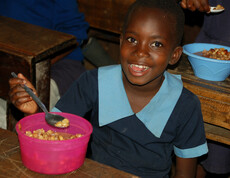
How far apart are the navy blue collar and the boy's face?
11 centimetres

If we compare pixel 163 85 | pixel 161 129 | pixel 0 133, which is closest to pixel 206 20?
pixel 163 85

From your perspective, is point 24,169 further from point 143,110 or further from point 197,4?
point 197,4

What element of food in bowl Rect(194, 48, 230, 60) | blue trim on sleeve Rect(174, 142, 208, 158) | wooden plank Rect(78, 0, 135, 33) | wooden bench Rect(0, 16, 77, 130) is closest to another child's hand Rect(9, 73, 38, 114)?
wooden bench Rect(0, 16, 77, 130)

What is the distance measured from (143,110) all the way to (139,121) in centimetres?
5

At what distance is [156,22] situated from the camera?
4.33 feet

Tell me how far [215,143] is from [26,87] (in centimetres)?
119

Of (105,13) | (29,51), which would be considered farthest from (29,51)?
(105,13)

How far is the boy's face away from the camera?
1320 mm

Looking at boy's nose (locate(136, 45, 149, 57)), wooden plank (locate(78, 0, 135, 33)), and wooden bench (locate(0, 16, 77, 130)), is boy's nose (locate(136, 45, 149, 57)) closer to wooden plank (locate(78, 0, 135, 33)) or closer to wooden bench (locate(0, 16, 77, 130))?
wooden bench (locate(0, 16, 77, 130))

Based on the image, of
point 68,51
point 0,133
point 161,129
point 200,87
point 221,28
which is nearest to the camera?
point 0,133

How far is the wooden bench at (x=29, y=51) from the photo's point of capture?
1.72 meters

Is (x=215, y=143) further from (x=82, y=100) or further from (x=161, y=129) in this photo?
(x=82, y=100)

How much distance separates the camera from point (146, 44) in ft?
4.35

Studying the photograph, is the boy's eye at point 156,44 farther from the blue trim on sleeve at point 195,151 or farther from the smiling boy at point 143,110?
the blue trim on sleeve at point 195,151
